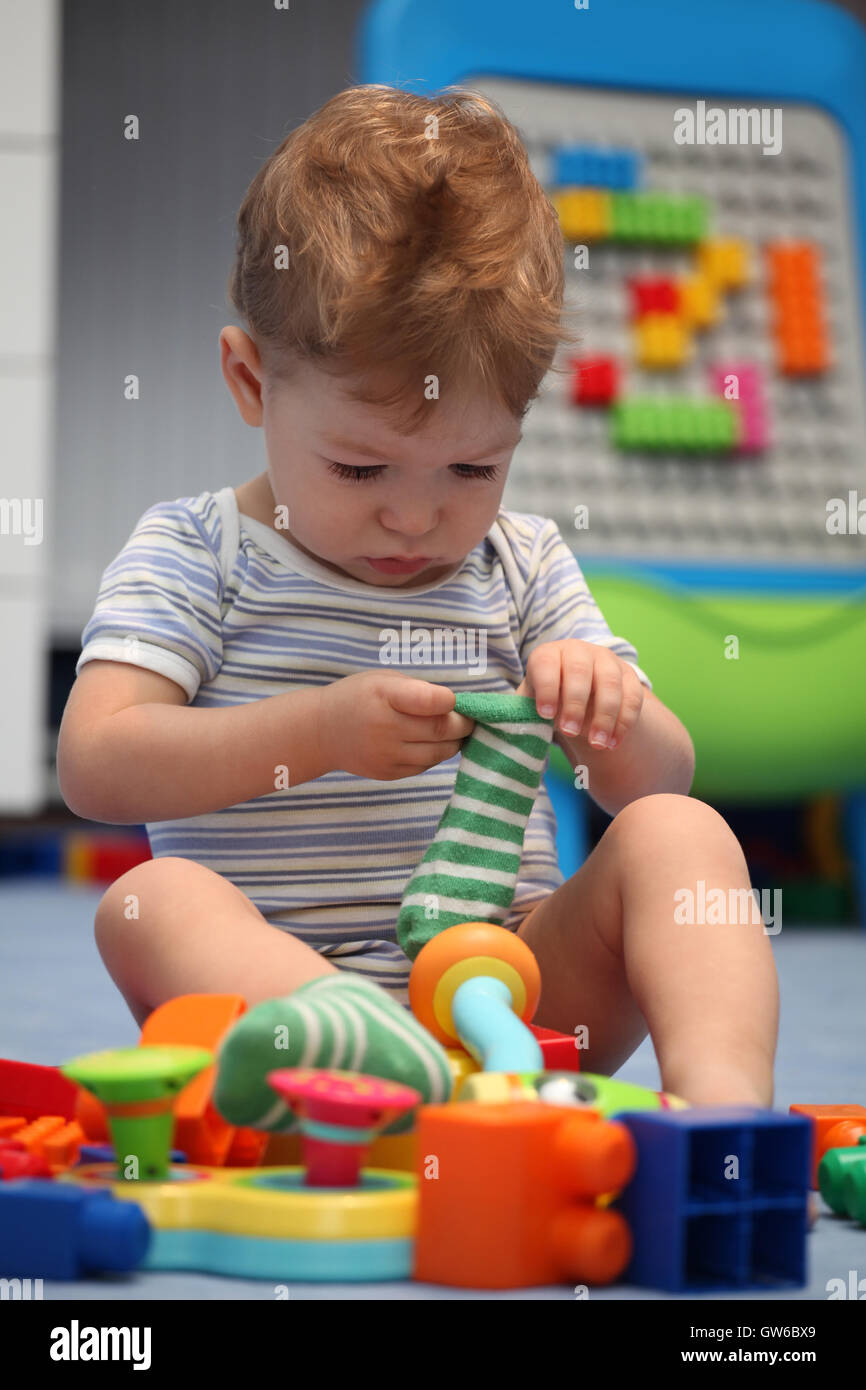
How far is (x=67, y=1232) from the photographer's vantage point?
50 cm

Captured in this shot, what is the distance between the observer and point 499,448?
766mm

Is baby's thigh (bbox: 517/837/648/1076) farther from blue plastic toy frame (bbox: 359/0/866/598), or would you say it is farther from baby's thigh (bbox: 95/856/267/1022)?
blue plastic toy frame (bbox: 359/0/866/598)

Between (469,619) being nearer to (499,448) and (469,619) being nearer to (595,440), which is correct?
(499,448)

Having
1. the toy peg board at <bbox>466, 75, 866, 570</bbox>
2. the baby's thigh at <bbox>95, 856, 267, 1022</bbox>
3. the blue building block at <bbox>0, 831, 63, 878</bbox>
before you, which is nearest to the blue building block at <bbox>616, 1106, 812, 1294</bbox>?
the baby's thigh at <bbox>95, 856, 267, 1022</bbox>

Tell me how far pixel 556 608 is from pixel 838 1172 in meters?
0.41

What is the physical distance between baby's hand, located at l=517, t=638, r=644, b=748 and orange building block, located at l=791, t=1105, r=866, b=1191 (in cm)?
20

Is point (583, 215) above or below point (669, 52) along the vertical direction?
below

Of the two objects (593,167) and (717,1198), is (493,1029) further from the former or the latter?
(593,167)

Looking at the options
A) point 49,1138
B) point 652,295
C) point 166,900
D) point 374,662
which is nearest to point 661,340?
point 652,295

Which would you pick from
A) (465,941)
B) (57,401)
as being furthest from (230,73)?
(465,941)

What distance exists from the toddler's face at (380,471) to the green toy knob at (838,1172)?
35 cm

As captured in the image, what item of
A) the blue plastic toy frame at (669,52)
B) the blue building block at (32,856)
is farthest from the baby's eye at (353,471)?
the blue building block at (32,856)

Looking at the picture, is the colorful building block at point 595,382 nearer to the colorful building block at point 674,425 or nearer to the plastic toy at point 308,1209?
the colorful building block at point 674,425

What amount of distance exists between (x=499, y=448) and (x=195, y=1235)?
406 millimetres
